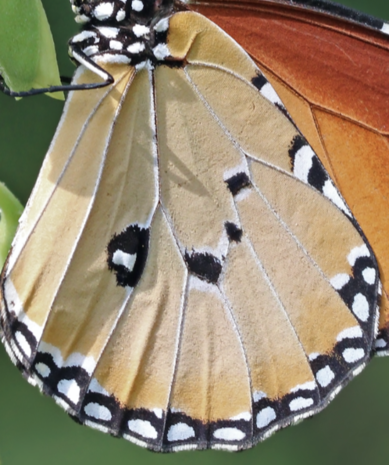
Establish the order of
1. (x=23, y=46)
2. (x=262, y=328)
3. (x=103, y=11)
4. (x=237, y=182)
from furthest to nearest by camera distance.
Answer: (x=262, y=328) < (x=237, y=182) < (x=103, y=11) < (x=23, y=46)

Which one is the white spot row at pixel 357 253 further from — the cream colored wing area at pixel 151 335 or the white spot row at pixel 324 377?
the cream colored wing area at pixel 151 335

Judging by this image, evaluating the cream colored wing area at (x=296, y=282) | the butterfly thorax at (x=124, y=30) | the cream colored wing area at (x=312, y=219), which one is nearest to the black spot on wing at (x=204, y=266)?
the cream colored wing area at (x=296, y=282)

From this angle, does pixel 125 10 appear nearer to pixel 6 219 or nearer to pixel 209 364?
pixel 6 219

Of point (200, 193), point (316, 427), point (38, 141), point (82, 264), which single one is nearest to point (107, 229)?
point (82, 264)

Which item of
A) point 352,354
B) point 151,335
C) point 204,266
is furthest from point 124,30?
point 352,354

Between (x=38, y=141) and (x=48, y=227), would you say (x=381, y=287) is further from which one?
(x=38, y=141)

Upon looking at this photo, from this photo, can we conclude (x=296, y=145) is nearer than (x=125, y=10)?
No
